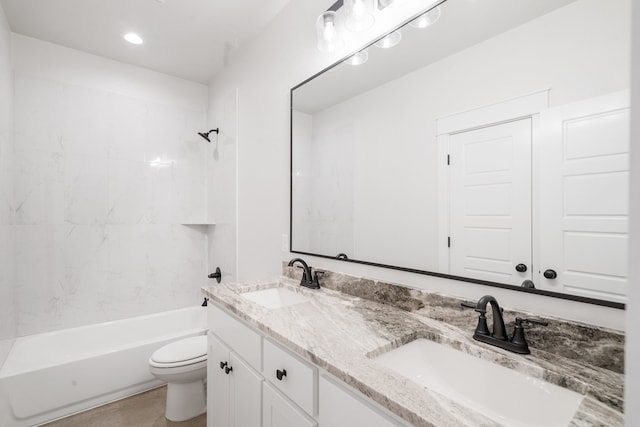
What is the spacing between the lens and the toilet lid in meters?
1.97

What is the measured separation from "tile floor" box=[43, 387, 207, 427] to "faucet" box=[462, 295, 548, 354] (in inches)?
75.0

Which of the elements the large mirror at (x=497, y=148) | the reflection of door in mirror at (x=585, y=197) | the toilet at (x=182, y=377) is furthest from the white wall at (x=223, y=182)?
the reflection of door in mirror at (x=585, y=197)

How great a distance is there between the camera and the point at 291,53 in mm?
1913

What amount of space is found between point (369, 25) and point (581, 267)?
125cm

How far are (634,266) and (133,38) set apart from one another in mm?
3051

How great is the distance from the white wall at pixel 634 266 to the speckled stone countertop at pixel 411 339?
10.8 inches

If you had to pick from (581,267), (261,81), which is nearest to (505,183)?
(581,267)

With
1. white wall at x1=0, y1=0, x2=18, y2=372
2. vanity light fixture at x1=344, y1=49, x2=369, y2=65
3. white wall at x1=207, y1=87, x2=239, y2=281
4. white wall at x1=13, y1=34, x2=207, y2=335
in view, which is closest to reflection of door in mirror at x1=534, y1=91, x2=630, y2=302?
vanity light fixture at x1=344, y1=49, x2=369, y2=65

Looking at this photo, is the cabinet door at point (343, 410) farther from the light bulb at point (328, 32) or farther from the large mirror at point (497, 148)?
the light bulb at point (328, 32)

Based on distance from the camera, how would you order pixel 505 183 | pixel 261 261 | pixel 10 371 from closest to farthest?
1. pixel 505 183
2. pixel 10 371
3. pixel 261 261

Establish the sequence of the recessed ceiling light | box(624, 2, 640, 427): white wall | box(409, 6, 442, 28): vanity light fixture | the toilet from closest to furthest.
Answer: box(624, 2, 640, 427): white wall → box(409, 6, 442, 28): vanity light fixture → the toilet → the recessed ceiling light

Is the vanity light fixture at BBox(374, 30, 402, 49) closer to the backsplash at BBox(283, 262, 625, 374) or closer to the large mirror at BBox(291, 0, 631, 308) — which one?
the large mirror at BBox(291, 0, 631, 308)

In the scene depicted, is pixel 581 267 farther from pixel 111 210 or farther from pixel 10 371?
pixel 111 210

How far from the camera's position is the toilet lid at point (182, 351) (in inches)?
77.5
